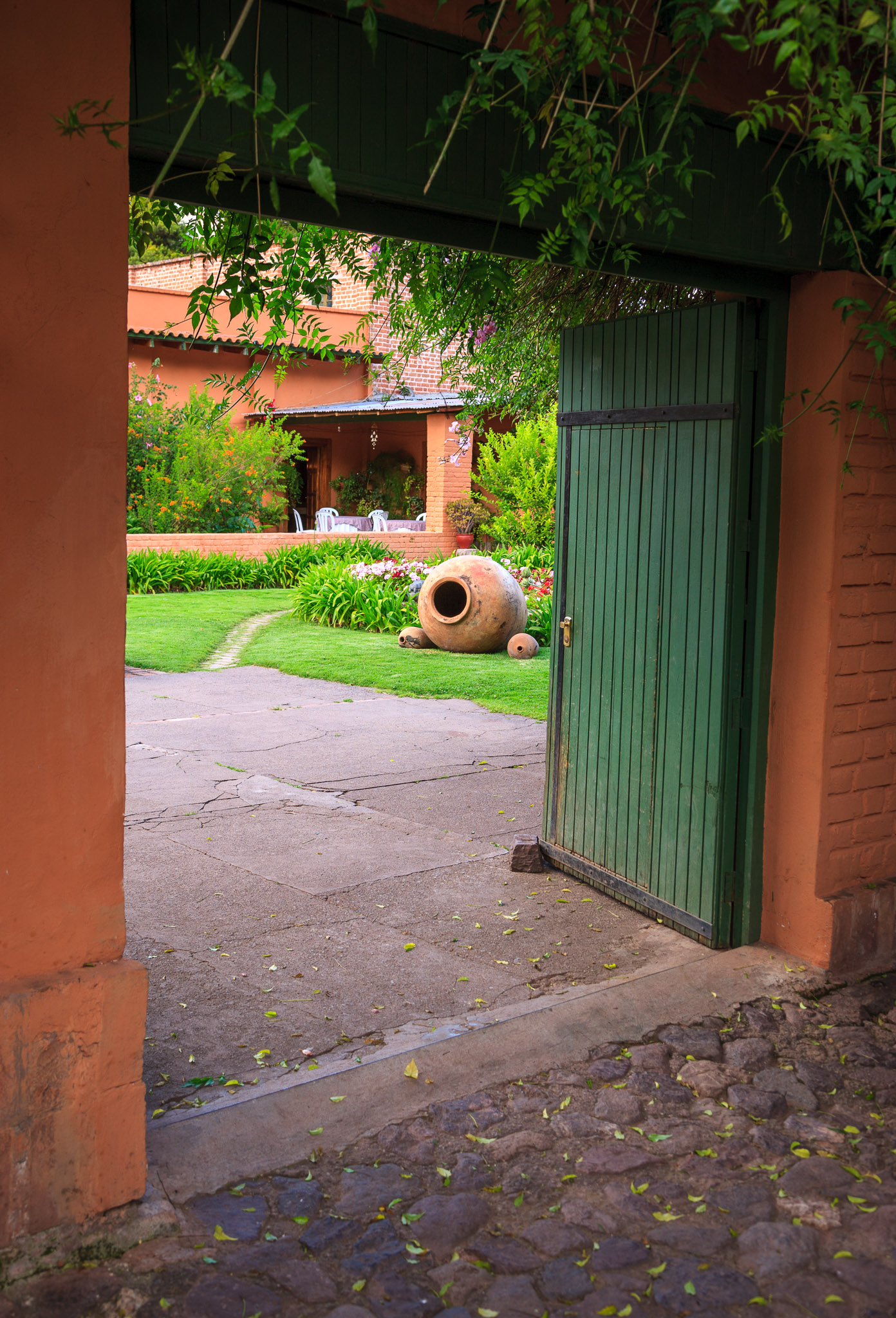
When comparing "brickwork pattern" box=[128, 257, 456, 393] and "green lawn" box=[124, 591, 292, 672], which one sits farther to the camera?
"brickwork pattern" box=[128, 257, 456, 393]

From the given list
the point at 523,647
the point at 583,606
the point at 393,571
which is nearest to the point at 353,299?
the point at 393,571

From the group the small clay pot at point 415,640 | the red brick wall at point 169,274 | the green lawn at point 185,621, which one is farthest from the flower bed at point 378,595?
the red brick wall at point 169,274

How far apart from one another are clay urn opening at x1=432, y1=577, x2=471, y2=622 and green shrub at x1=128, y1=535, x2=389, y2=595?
3958mm

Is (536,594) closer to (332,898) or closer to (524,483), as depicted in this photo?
(524,483)

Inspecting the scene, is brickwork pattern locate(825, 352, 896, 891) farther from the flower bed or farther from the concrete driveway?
the flower bed

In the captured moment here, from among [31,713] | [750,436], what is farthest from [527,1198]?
[750,436]

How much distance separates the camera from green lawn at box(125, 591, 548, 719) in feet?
33.6

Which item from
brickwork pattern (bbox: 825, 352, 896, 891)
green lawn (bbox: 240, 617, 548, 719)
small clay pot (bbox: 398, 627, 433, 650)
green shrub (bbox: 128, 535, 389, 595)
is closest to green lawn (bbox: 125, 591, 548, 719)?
green lawn (bbox: 240, 617, 548, 719)

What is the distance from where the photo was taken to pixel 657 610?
4.70m

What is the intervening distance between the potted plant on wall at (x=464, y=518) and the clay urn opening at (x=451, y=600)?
7451 mm

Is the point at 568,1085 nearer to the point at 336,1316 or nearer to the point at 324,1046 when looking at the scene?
the point at 324,1046

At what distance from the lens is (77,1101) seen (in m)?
2.73

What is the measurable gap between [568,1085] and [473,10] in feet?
10.4

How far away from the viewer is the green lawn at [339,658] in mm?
10250
